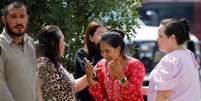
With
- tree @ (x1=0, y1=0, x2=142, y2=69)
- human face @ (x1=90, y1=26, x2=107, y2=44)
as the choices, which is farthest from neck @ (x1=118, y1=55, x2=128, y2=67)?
tree @ (x1=0, y1=0, x2=142, y2=69)

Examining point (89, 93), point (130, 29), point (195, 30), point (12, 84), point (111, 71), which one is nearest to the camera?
point (12, 84)

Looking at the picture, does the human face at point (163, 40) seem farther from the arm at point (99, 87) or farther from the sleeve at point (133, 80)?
the arm at point (99, 87)

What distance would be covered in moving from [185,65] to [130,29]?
2.32m

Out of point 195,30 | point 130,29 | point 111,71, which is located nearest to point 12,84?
point 111,71

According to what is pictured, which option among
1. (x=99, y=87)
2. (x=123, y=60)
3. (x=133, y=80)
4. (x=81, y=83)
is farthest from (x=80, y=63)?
(x=133, y=80)

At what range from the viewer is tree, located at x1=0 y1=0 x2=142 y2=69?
23.2 feet

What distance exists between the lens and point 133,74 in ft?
19.3

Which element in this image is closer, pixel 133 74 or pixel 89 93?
pixel 133 74

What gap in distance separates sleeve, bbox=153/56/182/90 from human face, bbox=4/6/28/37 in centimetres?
122

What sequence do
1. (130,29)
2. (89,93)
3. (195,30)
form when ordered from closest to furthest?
(89,93), (130,29), (195,30)

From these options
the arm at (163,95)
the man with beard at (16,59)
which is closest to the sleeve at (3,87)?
the man with beard at (16,59)

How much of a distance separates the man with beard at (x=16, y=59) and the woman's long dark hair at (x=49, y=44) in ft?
1.04

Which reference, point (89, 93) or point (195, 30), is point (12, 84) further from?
point (195, 30)

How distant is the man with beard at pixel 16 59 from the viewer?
5379 millimetres
